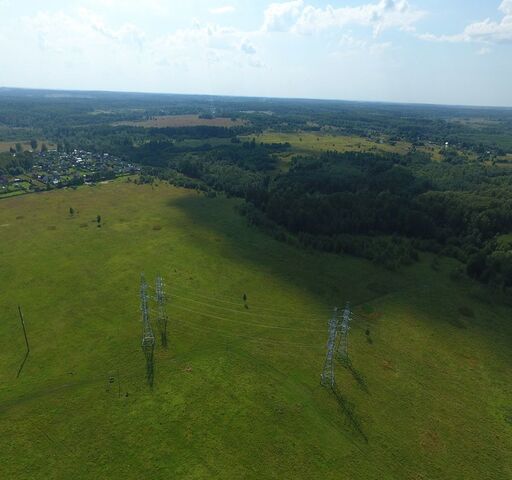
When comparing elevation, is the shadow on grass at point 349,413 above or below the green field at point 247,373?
above

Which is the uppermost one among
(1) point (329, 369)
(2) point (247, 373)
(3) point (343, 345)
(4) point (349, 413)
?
(1) point (329, 369)

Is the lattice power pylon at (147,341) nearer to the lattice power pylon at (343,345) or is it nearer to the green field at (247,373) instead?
the green field at (247,373)

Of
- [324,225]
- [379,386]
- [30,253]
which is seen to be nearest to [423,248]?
[324,225]

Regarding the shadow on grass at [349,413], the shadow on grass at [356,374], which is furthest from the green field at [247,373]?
the shadow on grass at [356,374]

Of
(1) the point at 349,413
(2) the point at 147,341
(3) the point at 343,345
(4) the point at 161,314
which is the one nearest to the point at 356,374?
(3) the point at 343,345

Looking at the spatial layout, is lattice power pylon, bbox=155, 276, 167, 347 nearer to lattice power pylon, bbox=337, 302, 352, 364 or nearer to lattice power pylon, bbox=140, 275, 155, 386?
lattice power pylon, bbox=140, 275, 155, 386

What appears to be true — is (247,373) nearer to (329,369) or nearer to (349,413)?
(329,369)

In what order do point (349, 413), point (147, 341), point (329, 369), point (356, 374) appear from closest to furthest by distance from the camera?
point (349, 413) → point (329, 369) → point (356, 374) → point (147, 341)

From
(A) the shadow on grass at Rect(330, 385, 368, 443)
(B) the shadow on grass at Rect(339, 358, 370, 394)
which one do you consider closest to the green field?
(A) the shadow on grass at Rect(330, 385, 368, 443)

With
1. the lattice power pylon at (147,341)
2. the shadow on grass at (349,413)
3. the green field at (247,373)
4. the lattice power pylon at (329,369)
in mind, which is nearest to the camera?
the green field at (247,373)

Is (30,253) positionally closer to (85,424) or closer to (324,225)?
(85,424)
